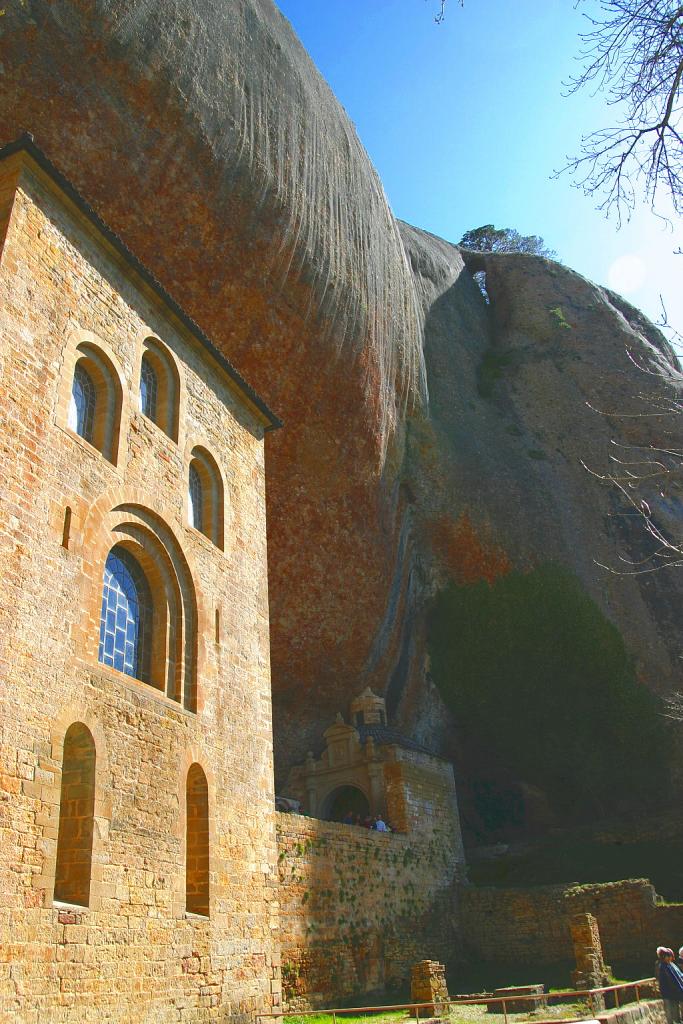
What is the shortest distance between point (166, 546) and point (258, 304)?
321 inches

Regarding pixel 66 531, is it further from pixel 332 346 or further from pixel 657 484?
pixel 657 484

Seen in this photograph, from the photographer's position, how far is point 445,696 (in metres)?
24.3

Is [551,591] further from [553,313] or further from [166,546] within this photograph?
[166,546]

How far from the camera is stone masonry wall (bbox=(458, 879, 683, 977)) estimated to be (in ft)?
54.5

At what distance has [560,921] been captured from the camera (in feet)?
57.9

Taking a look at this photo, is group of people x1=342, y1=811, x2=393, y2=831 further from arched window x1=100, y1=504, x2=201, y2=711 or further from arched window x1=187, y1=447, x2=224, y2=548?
arched window x1=100, y1=504, x2=201, y2=711

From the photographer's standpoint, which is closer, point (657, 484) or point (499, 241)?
point (657, 484)

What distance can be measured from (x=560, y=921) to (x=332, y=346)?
14.2 metres

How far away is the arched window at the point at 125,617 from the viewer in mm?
8852

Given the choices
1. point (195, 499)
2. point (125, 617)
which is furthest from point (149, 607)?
point (195, 499)

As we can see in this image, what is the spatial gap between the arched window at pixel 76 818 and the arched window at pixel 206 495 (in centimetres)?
403

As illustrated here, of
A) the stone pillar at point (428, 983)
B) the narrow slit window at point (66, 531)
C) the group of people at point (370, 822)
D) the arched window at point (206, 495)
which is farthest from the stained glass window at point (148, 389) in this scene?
the group of people at point (370, 822)

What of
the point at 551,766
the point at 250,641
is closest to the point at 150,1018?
the point at 250,641

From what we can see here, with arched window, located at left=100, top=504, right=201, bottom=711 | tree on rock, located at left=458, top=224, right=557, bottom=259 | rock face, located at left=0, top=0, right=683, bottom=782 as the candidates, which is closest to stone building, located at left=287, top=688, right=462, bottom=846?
rock face, located at left=0, top=0, right=683, bottom=782
